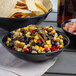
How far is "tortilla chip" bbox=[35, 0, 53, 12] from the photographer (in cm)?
134

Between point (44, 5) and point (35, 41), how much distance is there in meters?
0.53

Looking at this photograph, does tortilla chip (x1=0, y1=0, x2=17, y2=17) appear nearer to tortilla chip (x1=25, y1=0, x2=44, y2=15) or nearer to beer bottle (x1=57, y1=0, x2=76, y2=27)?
tortilla chip (x1=25, y1=0, x2=44, y2=15)

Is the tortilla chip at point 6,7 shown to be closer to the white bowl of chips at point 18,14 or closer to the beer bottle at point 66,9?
the white bowl of chips at point 18,14

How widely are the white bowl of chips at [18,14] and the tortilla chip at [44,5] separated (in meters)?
0.03

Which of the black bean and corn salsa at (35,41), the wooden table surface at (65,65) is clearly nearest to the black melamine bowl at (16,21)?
the black bean and corn salsa at (35,41)

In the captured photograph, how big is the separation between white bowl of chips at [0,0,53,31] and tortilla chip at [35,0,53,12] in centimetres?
3

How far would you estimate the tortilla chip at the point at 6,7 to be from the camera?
4.01 ft

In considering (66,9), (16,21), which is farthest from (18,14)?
(66,9)

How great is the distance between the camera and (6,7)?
4.06 feet

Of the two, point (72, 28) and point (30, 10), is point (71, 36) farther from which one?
point (30, 10)


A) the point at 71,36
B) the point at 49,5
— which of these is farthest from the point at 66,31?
the point at 49,5

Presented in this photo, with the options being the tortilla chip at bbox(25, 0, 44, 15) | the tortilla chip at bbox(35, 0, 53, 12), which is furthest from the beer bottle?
the tortilla chip at bbox(25, 0, 44, 15)

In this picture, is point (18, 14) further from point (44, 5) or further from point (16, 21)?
point (44, 5)

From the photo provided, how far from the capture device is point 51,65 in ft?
3.24
